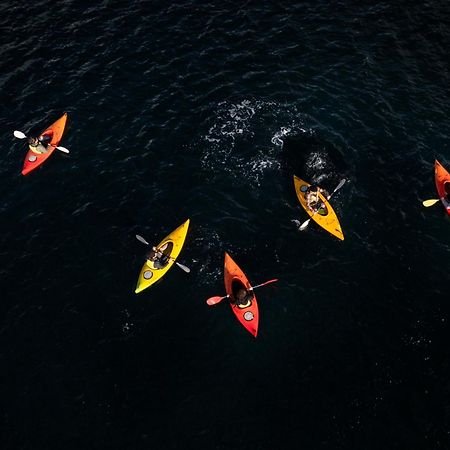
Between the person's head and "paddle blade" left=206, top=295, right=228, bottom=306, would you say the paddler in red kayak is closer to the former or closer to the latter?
"paddle blade" left=206, top=295, right=228, bottom=306

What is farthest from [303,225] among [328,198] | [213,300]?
[213,300]

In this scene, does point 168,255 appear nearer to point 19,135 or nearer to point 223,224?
Answer: point 223,224

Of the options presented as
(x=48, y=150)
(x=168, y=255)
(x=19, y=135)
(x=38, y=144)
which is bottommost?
(x=168, y=255)

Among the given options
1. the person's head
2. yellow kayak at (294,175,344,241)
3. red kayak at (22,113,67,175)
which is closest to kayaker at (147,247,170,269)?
yellow kayak at (294,175,344,241)

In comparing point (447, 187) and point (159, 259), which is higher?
point (159, 259)

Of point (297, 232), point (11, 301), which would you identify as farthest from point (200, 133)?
point (11, 301)

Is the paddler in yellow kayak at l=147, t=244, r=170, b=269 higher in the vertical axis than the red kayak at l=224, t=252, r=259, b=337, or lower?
higher

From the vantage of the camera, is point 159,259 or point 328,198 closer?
point 159,259

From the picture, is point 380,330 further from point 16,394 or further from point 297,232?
point 16,394
